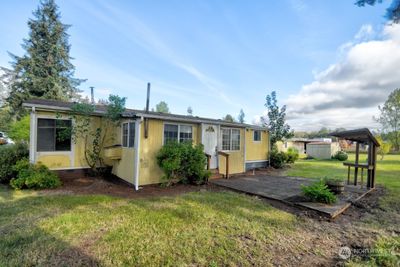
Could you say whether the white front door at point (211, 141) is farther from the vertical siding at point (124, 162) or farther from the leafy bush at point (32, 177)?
the leafy bush at point (32, 177)

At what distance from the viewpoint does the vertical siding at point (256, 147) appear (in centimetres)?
1166

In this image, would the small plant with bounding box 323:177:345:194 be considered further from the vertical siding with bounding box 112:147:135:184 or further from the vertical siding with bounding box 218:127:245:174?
the vertical siding with bounding box 112:147:135:184

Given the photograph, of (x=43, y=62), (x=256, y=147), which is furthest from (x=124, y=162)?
(x=43, y=62)

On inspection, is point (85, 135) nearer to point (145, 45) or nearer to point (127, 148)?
point (127, 148)

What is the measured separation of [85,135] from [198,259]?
7300 mm

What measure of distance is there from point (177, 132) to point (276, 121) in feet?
31.7

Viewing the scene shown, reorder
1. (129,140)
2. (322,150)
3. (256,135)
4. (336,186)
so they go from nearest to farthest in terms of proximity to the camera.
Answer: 1. (336,186)
2. (129,140)
3. (256,135)
4. (322,150)

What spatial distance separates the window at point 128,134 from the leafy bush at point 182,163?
1152 millimetres

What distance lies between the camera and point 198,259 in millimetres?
2711

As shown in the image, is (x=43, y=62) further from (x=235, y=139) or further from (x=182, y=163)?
(x=235, y=139)

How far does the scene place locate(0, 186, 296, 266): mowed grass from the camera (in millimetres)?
2697

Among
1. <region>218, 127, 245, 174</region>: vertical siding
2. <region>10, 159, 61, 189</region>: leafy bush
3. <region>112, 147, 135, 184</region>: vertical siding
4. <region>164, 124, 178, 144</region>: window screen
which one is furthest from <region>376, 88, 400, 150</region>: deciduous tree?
<region>10, 159, 61, 189</region>: leafy bush

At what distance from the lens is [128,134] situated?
7.55 m

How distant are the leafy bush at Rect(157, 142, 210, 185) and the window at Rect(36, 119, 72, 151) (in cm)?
373
